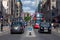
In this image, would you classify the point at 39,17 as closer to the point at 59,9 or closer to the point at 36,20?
the point at 36,20

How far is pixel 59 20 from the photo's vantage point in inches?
3688

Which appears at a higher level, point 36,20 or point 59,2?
point 59,2

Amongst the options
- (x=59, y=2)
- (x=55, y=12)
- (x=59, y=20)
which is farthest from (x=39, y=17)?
(x=55, y=12)

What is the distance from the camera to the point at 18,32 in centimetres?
3512

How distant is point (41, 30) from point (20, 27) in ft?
15.1

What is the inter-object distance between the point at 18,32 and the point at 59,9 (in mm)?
63603

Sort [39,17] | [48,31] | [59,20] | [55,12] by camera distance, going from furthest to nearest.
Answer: [55,12] < [59,20] < [39,17] < [48,31]

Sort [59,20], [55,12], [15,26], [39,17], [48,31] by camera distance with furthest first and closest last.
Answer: [55,12]
[59,20]
[39,17]
[48,31]
[15,26]

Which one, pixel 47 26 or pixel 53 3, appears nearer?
pixel 47 26

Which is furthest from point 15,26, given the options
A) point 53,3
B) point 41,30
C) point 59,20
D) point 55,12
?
point 53,3

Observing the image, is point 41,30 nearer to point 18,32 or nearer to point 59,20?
point 18,32

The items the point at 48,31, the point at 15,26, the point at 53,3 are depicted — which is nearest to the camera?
the point at 15,26

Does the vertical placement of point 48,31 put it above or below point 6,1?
below

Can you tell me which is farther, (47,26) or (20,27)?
(47,26)
